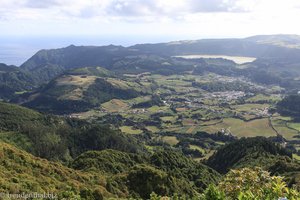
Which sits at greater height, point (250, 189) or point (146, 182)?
point (250, 189)

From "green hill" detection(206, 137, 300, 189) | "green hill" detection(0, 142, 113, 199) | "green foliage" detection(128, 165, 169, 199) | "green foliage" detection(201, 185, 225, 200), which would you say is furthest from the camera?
"green hill" detection(206, 137, 300, 189)

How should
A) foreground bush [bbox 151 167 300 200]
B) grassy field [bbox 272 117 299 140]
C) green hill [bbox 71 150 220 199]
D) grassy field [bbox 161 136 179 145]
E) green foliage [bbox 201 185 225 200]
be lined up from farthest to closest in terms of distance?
grassy field [bbox 272 117 299 140]
grassy field [bbox 161 136 179 145]
green hill [bbox 71 150 220 199]
green foliage [bbox 201 185 225 200]
foreground bush [bbox 151 167 300 200]

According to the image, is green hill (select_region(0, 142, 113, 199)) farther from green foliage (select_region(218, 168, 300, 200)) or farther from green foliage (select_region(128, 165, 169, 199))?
green foliage (select_region(218, 168, 300, 200))

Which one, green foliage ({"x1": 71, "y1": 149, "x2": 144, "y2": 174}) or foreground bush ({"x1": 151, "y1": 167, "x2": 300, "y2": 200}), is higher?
foreground bush ({"x1": 151, "y1": 167, "x2": 300, "y2": 200})

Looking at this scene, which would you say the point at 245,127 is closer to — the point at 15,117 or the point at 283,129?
the point at 283,129

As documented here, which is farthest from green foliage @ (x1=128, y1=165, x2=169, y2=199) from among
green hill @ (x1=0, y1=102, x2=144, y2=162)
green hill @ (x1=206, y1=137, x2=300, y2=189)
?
green hill @ (x1=0, y1=102, x2=144, y2=162)

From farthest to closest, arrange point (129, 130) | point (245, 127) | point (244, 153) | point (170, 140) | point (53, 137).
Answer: point (129, 130) → point (245, 127) → point (170, 140) → point (53, 137) → point (244, 153)

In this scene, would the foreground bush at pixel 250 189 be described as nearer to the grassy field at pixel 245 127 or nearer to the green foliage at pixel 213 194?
the green foliage at pixel 213 194

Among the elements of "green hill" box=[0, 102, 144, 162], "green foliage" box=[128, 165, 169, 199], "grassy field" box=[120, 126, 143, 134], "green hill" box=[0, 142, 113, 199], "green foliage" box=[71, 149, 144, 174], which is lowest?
"grassy field" box=[120, 126, 143, 134]

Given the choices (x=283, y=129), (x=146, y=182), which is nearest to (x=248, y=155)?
(x=146, y=182)

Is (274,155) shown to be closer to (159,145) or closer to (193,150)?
(193,150)

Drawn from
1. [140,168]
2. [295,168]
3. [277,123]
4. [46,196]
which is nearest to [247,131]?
[277,123]
